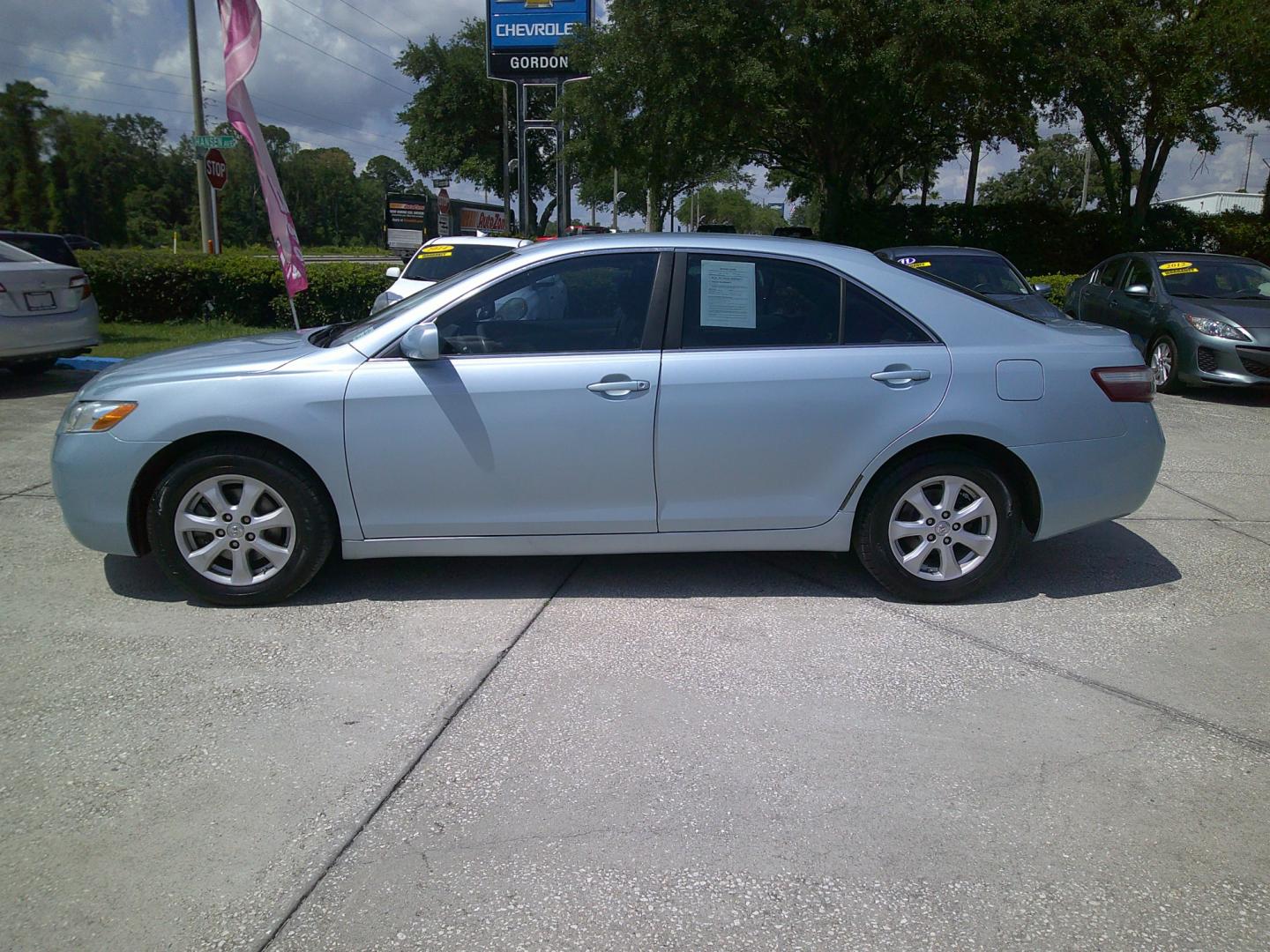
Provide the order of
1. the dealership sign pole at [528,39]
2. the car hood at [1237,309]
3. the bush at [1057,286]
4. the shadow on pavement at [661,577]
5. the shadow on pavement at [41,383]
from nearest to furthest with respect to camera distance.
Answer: the shadow on pavement at [661,577]
the shadow on pavement at [41,383]
the car hood at [1237,309]
the bush at [1057,286]
the dealership sign pole at [528,39]

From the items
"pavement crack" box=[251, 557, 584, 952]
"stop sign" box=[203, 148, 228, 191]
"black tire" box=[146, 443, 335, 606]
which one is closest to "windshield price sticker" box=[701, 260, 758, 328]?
"pavement crack" box=[251, 557, 584, 952]

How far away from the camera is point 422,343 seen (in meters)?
4.29

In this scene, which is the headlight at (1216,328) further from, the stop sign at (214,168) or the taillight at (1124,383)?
the stop sign at (214,168)

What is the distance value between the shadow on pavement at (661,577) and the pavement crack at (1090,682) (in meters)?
0.33

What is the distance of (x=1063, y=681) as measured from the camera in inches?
158

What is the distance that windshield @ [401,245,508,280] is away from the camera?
11805 mm

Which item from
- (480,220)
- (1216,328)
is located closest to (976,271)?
(1216,328)

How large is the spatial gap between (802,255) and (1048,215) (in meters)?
21.5

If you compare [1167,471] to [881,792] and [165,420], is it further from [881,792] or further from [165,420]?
[165,420]

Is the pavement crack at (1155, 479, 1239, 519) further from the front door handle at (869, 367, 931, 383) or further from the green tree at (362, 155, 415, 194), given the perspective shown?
the green tree at (362, 155, 415, 194)

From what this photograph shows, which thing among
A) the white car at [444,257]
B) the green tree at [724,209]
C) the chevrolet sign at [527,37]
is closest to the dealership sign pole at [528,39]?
the chevrolet sign at [527,37]

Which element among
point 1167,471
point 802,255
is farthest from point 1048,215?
point 802,255

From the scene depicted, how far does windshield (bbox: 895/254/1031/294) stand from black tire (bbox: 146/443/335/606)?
8.79 metres

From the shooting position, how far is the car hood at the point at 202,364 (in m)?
4.47
